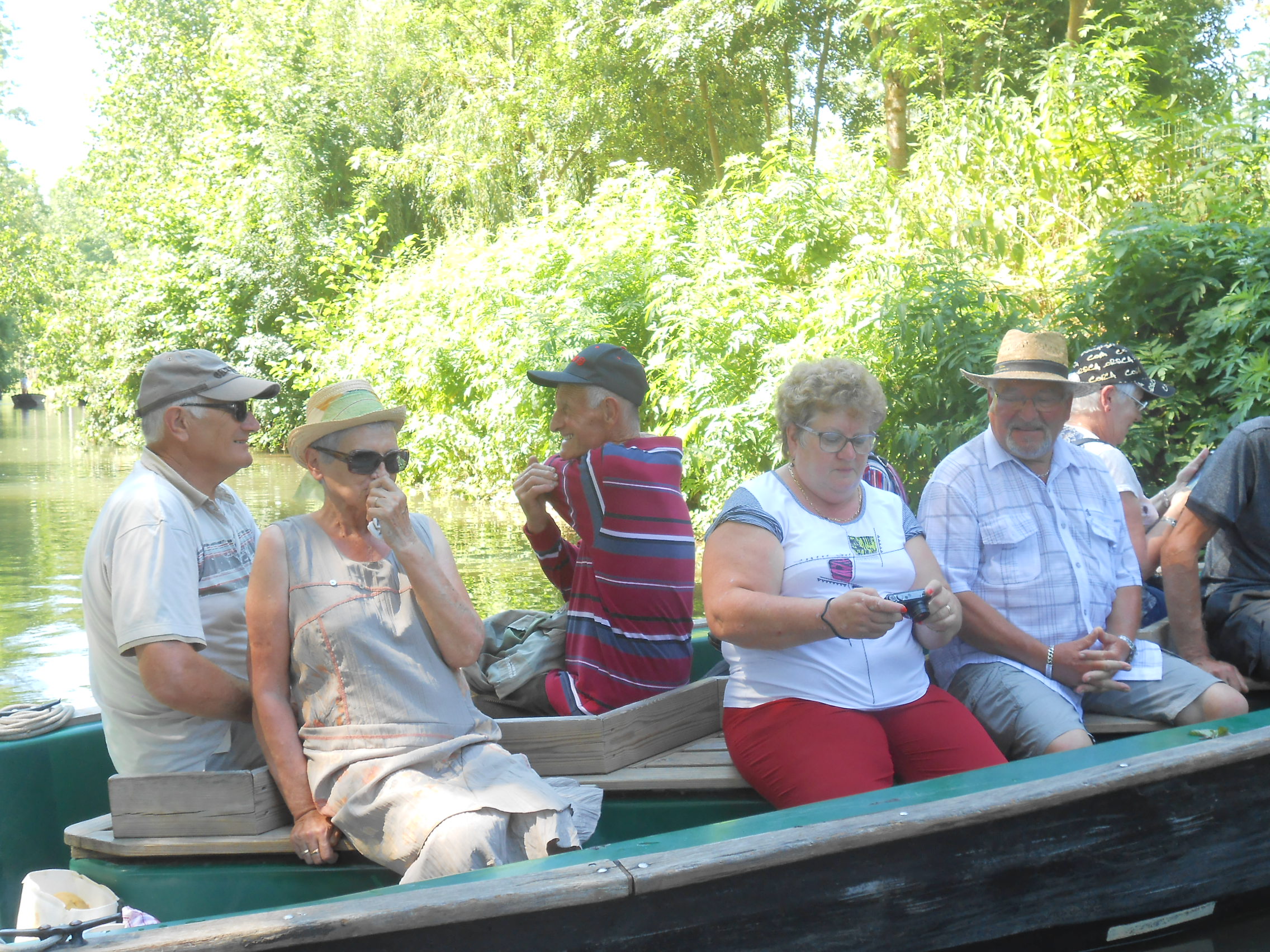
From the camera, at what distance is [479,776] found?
7.77 feet

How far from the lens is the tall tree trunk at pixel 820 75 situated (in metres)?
14.0

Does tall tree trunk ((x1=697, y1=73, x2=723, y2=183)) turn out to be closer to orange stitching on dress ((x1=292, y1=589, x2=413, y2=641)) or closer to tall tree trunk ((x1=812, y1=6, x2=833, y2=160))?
tall tree trunk ((x1=812, y1=6, x2=833, y2=160))

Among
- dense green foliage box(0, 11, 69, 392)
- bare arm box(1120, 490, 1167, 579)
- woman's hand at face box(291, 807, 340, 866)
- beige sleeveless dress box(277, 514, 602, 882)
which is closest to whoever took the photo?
beige sleeveless dress box(277, 514, 602, 882)

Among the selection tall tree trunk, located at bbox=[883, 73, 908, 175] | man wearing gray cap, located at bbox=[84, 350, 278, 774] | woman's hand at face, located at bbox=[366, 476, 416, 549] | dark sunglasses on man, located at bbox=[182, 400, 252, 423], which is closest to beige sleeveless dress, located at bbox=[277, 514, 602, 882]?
woman's hand at face, located at bbox=[366, 476, 416, 549]

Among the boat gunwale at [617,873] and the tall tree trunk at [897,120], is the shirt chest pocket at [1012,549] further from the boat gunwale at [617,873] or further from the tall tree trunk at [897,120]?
the tall tree trunk at [897,120]

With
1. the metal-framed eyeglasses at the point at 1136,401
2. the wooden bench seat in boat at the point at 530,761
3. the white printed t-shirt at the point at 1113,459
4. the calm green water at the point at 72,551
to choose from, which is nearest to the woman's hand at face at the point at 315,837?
the wooden bench seat in boat at the point at 530,761

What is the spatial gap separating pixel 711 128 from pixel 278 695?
513 inches

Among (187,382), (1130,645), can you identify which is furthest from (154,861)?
(1130,645)

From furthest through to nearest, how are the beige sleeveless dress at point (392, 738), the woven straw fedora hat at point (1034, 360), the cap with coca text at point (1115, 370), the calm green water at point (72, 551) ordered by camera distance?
the calm green water at point (72, 551), the cap with coca text at point (1115, 370), the woven straw fedora hat at point (1034, 360), the beige sleeveless dress at point (392, 738)

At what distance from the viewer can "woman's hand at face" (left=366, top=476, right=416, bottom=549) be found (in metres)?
2.33

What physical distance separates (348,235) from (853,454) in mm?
16330

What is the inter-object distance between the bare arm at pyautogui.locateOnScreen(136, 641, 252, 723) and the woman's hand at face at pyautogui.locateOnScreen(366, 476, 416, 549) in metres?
0.47

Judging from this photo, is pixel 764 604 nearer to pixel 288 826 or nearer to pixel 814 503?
pixel 814 503

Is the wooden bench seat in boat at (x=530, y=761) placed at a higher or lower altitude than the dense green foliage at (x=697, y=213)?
lower
